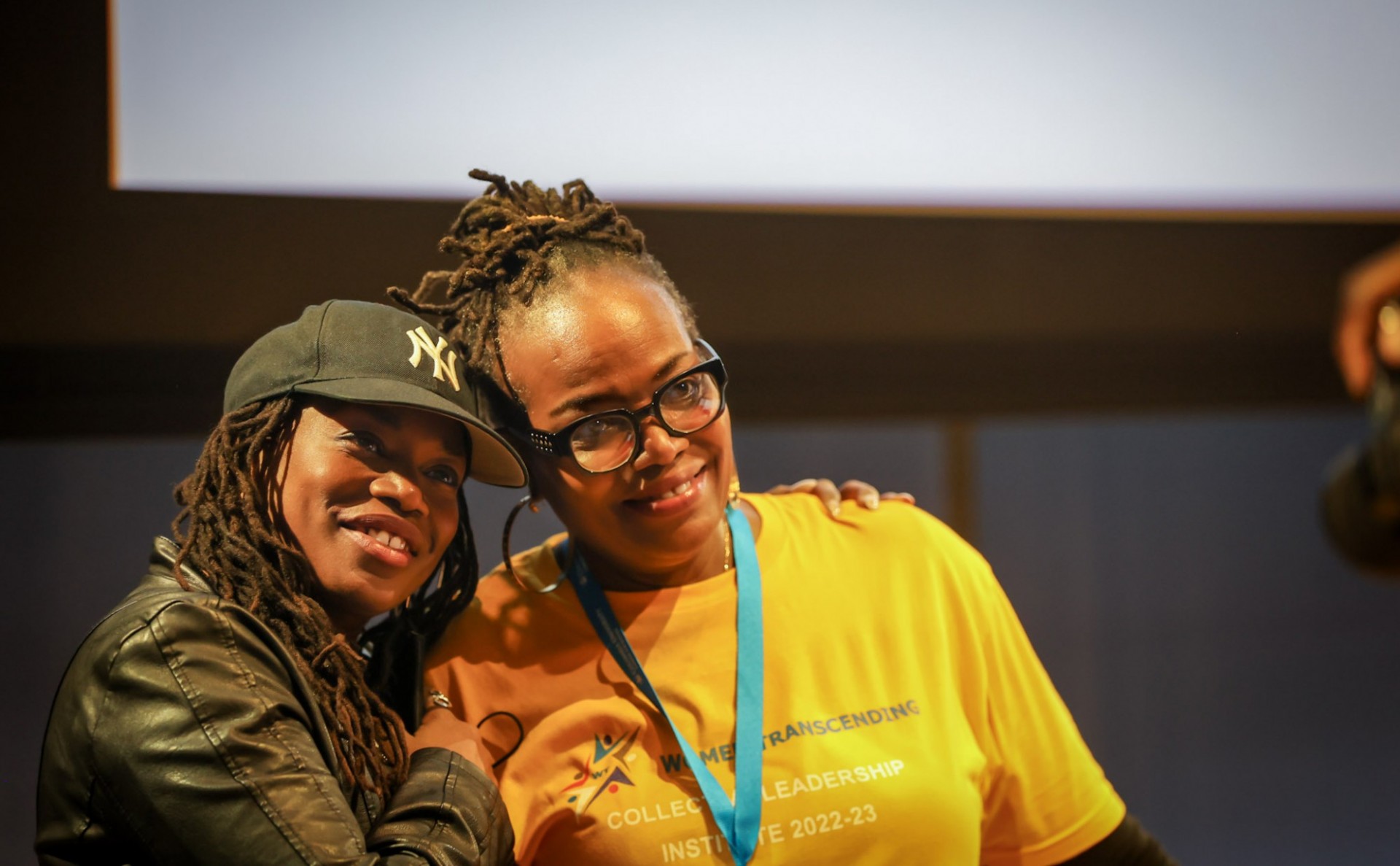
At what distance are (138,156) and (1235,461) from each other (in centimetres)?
289

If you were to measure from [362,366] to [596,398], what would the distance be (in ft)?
1.03

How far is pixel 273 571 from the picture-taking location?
1.39m

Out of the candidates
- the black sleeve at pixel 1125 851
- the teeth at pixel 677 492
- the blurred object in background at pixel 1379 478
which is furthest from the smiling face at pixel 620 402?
the blurred object in background at pixel 1379 478

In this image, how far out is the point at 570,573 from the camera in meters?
1.72

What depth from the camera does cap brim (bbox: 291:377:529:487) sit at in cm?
141

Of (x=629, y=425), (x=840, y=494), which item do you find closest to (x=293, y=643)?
(x=629, y=425)

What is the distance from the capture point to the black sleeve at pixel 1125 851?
1728 millimetres

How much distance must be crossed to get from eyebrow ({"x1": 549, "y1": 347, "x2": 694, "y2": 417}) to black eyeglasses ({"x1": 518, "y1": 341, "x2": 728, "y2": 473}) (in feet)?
0.05

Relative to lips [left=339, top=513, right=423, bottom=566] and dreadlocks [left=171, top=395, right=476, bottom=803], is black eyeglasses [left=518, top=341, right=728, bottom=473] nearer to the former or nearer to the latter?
lips [left=339, top=513, right=423, bottom=566]

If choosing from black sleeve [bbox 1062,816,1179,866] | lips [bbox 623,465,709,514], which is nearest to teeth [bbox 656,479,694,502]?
lips [bbox 623,465,709,514]

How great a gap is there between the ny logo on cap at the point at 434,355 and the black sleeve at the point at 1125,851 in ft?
3.92

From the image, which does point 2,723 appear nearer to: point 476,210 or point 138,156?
point 138,156

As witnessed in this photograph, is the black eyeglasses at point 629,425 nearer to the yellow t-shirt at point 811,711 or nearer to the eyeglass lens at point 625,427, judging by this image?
the eyeglass lens at point 625,427

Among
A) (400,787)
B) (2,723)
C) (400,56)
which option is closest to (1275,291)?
(400,56)
